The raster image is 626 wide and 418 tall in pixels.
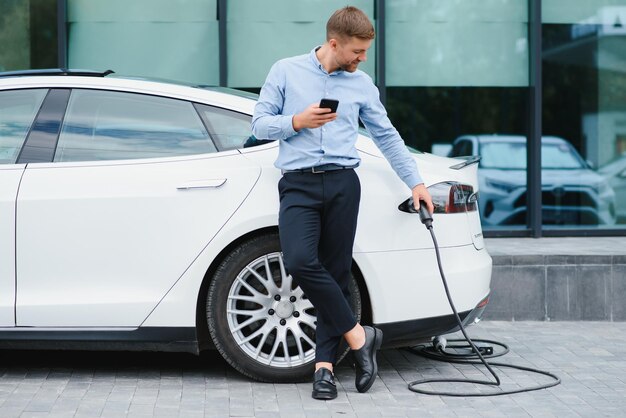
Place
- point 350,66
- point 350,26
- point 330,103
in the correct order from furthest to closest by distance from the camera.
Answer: point 350,66
point 350,26
point 330,103

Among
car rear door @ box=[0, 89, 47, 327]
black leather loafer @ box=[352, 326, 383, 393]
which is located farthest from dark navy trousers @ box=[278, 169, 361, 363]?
car rear door @ box=[0, 89, 47, 327]

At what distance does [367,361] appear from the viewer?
18.5 feet

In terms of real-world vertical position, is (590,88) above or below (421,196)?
above

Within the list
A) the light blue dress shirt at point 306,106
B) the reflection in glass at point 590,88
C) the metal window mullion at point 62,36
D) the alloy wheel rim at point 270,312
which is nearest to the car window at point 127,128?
the light blue dress shirt at point 306,106

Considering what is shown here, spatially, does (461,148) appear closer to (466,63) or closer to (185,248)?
(466,63)

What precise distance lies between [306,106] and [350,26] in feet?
1.47

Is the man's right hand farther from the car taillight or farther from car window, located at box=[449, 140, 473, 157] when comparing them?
car window, located at box=[449, 140, 473, 157]

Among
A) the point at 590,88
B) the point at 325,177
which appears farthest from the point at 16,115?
the point at 590,88

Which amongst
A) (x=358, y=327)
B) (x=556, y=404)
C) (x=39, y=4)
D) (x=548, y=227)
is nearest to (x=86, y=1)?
(x=39, y=4)

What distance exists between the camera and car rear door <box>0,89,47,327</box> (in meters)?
5.73

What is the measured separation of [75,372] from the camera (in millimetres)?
6180

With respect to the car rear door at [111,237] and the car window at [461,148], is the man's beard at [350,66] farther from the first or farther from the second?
the car window at [461,148]

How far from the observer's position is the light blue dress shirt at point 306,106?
5434 millimetres

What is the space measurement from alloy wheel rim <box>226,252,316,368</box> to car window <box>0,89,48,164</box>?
1.36m
